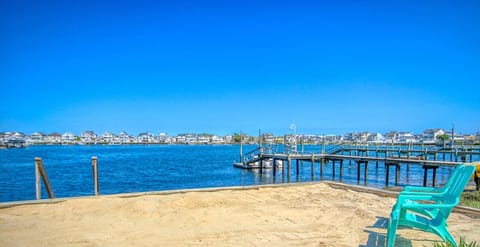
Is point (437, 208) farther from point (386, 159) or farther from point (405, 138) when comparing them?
point (405, 138)

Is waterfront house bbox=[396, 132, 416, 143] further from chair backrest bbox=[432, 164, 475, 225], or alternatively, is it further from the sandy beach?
chair backrest bbox=[432, 164, 475, 225]

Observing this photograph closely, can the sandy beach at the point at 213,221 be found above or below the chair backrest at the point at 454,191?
below

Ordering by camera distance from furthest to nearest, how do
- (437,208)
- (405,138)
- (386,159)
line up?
(405,138) < (386,159) < (437,208)

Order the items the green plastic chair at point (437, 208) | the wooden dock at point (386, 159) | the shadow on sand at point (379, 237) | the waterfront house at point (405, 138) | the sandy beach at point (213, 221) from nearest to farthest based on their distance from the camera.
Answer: the green plastic chair at point (437, 208) → the shadow on sand at point (379, 237) → the sandy beach at point (213, 221) → the wooden dock at point (386, 159) → the waterfront house at point (405, 138)

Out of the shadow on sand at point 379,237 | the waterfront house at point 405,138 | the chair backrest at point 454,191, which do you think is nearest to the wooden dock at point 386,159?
the shadow on sand at point 379,237

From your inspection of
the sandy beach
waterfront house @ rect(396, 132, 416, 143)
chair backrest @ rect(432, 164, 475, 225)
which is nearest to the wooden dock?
the sandy beach

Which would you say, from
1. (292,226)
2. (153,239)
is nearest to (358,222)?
(292,226)

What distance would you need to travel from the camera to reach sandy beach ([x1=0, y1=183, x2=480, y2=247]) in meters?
5.06

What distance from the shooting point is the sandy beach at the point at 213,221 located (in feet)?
16.6

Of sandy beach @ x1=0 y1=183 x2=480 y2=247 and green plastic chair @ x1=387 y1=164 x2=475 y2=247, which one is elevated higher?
green plastic chair @ x1=387 y1=164 x2=475 y2=247

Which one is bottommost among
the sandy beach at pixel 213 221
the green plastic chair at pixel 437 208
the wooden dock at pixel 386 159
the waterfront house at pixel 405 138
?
the waterfront house at pixel 405 138

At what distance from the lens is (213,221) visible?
624 centimetres

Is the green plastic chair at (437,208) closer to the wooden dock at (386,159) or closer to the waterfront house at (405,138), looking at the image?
the wooden dock at (386,159)

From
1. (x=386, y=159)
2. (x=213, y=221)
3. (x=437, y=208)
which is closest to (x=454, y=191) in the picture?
(x=437, y=208)
